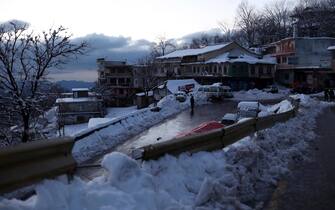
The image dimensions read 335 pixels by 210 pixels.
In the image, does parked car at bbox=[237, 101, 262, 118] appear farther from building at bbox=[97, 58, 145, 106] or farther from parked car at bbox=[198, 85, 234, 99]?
building at bbox=[97, 58, 145, 106]

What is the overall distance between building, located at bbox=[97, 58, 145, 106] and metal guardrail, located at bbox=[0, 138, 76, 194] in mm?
92751

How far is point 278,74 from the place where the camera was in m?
81.2

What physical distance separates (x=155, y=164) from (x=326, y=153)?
7432 millimetres

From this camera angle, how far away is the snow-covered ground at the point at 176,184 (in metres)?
5.66

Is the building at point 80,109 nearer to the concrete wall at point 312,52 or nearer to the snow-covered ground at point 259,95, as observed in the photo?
the snow-covered ground at point 259,95

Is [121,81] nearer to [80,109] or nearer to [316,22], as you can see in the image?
[80,109]

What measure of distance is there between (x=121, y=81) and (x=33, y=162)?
10136 cm

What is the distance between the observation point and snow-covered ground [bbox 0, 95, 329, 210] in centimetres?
566

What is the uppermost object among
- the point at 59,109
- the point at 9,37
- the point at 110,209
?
the point at 9,37

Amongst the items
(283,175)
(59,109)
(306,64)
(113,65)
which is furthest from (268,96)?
(283,175)

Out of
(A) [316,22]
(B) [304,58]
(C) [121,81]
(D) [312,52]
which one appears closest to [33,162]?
(B) [304,58]

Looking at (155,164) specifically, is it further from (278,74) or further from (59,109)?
(278,74)

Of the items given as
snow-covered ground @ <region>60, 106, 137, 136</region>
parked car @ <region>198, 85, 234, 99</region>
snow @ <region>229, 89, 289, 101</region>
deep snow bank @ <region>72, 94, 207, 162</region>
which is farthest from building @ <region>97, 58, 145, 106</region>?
deep snow bank @ <region>72, 94, 207, 162</region>

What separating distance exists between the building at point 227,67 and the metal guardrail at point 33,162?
70.5 metres
